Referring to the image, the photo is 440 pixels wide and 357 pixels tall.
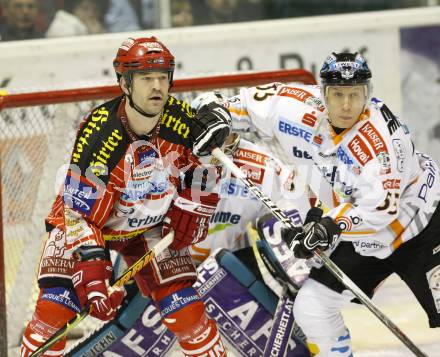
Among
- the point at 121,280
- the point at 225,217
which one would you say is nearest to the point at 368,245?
the point at 225,217

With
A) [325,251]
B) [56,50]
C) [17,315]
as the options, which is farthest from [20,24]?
[325,251]

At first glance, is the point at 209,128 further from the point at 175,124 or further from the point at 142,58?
the point at 142,58

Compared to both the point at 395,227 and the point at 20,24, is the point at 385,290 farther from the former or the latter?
the point at 20,24

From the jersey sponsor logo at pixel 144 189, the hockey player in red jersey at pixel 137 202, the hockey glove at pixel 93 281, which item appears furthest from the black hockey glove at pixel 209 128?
→ the hockey glove at pixel 93 281

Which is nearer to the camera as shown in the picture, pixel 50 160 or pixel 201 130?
pixel 201 130

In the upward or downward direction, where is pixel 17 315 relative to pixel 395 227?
downward

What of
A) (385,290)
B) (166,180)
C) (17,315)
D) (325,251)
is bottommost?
(385,290)

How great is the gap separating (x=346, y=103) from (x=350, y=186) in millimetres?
287

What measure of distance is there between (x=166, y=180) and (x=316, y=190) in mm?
608

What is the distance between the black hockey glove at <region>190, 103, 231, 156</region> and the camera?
3455 mm

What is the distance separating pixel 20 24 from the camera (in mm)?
5805

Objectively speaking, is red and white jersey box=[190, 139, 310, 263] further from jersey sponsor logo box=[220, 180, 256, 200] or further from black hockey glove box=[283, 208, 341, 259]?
black hockey glove box=[283, 208, 341, 259]

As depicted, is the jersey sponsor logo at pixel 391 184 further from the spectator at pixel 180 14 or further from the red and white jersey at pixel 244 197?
the spectator at pixel 180 14

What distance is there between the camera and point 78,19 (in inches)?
233
